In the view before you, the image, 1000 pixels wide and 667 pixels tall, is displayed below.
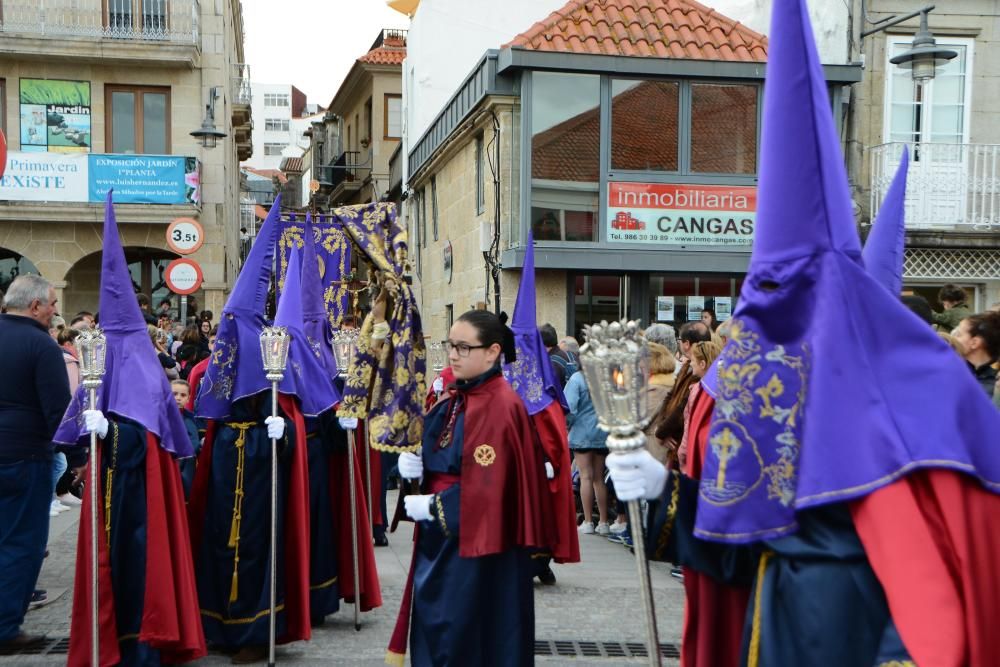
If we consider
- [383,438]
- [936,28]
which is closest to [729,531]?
[383,438]

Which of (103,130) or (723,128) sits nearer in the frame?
(723,128)

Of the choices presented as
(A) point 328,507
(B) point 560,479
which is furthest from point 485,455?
(B) point 560,479

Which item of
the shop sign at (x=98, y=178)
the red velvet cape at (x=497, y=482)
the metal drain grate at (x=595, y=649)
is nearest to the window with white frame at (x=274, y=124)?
the shop sign at (x=98, y=178)

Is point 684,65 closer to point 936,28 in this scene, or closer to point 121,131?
point 936,28

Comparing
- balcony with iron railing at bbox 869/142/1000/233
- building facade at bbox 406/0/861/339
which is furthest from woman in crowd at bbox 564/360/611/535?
balcony with iron railing at bbox 869/142/1000/233

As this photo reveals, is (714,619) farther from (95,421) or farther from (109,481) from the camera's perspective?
(109,481)

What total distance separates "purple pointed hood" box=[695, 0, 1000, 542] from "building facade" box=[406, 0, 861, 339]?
1233 cm

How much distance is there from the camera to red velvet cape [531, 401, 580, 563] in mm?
7797

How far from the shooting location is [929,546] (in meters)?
2.40

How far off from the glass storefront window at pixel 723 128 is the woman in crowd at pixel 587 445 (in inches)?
252

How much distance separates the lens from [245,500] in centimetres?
640

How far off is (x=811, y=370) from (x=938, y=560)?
500 millimetres

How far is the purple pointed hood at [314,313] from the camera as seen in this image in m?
8.36

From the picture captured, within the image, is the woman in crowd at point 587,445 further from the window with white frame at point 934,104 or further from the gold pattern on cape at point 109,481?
the window with white frame at point 934,104
